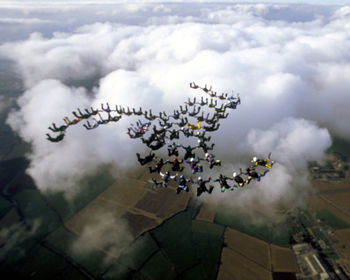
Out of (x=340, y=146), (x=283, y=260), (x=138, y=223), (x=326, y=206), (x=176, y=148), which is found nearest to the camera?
(x=176, y=148)

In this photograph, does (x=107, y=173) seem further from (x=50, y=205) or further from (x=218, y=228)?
(x=218, y=228)

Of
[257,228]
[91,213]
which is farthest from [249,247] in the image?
[91,213]

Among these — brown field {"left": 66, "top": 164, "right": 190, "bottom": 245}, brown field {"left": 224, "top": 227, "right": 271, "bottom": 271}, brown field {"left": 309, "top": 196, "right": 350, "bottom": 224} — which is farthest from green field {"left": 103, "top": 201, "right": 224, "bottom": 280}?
brown field {"left": 309, "top": 196, "right": 350, "bottom": 224}

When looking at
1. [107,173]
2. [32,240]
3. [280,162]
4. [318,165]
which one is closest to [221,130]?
[280,162]

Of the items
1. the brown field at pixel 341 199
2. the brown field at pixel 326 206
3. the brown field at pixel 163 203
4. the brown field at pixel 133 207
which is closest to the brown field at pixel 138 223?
the brown field at pixel 133 207

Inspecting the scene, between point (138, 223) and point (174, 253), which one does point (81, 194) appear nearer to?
point (138, 223)

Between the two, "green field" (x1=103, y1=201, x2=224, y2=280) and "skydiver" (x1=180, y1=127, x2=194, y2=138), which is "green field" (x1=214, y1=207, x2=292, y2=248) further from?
"skydiver" (x1=180, y1=127, x2=194, y2=138)

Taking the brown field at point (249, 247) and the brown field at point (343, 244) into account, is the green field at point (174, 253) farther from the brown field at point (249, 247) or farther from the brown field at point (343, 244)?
the brown field at point (343, 244)
